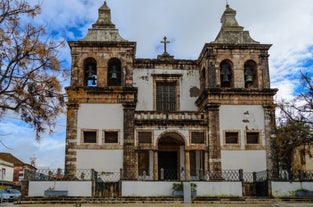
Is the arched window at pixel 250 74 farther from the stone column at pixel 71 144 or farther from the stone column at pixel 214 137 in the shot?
the stone column at pixel 71 144

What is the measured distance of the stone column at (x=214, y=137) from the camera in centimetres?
2433

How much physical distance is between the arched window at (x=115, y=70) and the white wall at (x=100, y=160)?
5.01 meters

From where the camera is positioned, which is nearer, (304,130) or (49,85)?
(49,85)

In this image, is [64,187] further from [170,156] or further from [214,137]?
[214,137]

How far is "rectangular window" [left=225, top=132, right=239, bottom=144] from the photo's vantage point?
25.1m

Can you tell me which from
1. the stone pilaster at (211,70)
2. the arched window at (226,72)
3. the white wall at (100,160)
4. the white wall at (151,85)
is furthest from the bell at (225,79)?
the white wall at (100,160)

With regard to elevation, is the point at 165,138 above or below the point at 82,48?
below

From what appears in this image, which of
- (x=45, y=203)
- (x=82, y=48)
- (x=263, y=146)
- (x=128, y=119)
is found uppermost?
(x=82, y=48)

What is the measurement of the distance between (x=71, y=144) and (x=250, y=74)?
41.7 feet

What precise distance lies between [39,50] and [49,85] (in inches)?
45.9

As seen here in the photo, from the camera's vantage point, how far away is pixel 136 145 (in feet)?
81.4

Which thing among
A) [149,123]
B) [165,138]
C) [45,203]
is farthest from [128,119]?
[45,203]

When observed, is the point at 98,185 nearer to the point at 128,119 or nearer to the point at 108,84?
the point at 128,119

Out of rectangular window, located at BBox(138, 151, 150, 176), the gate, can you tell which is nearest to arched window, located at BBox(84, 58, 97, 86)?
rectangular window, located at BBox(138, 151, 150, 176)
